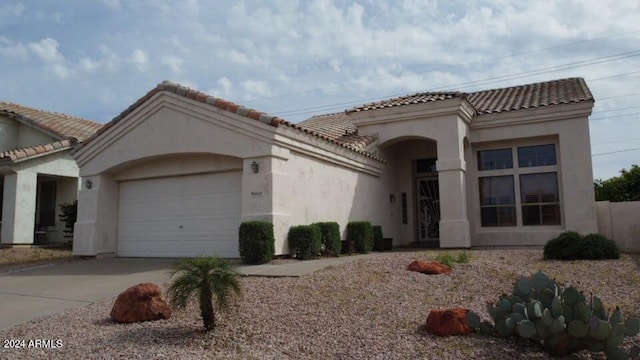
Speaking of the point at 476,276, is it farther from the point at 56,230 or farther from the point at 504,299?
the point at 56,230

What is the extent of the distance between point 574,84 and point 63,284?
711 inches

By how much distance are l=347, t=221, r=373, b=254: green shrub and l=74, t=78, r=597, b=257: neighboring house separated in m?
0.38

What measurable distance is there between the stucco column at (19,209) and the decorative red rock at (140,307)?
13.8m

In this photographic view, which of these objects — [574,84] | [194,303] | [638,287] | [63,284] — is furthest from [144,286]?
[574,84]

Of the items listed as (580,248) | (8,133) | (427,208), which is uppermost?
(8,133)

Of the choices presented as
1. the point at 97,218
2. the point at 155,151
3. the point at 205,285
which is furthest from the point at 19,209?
the point at 205,285

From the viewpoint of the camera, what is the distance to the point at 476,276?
349 inches

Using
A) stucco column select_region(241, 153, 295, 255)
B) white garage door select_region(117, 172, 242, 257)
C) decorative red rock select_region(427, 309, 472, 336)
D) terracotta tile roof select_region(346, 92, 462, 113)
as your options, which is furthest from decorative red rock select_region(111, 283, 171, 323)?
terracotta tile roof select_region(346, 92, 462, 113)

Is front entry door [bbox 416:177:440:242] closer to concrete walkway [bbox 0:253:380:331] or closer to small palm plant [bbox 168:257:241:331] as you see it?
concrete walkway [bbox 0:253:380:331]

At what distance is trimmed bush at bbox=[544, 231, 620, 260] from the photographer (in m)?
11.6

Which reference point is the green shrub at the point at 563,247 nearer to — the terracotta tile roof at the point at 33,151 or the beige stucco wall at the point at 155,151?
the beige stucco wall at the point at 155,151

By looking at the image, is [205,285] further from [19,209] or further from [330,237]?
[19,209]

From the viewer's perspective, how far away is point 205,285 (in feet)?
19.5

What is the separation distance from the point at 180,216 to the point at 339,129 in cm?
822
